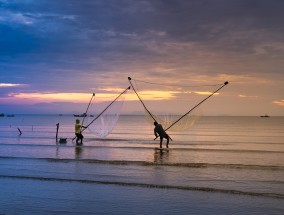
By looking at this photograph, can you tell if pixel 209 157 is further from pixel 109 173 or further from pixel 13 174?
pixel 13 174

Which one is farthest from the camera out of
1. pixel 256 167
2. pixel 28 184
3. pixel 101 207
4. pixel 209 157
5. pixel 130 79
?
pixel 130 79

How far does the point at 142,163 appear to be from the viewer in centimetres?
1828

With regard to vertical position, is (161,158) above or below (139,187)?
above

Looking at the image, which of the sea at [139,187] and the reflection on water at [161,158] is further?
the reflection on water at [161,158]

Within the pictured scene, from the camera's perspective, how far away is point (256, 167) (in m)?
17.4

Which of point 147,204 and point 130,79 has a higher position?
point 130,79

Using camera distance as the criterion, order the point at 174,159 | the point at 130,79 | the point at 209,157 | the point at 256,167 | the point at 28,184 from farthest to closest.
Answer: the point at 130,79
the point at 209,157
the point at 174,159
the point at 256,167
the point at 28,184

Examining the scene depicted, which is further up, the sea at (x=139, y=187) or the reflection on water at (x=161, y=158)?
the reflection on water at (x=161, y=158)

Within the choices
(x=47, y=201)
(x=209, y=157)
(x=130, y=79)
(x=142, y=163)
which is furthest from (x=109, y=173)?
(x=130, y=79)

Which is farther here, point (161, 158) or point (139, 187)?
point (161, 158)

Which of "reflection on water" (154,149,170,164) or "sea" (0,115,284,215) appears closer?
"sea" (0,115,284,215)

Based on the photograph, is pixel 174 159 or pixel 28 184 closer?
pixel 28 184

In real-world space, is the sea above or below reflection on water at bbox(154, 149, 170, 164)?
below

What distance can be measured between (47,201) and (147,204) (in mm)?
2983
